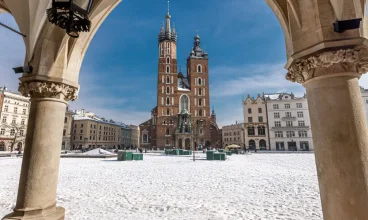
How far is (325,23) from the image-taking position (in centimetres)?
271

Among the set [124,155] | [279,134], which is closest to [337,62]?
[124,155]

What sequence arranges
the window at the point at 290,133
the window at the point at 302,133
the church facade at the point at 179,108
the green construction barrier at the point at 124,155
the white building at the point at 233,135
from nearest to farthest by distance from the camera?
the green construction barrier at the point at 124,155 < the window at the point at 302,133 < the window at the point at 290,133 < the church facade at the point at 179,108 < the white building at the point at 233,135

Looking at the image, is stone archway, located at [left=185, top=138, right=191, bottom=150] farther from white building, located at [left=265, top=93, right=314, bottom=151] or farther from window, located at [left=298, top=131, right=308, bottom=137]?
window, located at [left=298, top=131, right=308, bottom=137]

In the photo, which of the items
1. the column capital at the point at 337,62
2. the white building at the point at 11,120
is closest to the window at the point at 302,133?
the column capital at the point at 337,62

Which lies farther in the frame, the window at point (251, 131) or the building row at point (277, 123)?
the window at point (251, 131)

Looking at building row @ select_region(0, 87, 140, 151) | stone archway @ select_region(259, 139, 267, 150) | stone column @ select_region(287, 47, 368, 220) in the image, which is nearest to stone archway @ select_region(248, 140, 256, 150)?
stone archway @ select_region(259, 139, 267, 150)

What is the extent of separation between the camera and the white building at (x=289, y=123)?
49781 mm

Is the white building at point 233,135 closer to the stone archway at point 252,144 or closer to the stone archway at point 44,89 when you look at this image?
the stone archway at point 252,144

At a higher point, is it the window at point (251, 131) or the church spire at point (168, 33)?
the church spire at point (168, 33)

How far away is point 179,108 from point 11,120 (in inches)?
1741

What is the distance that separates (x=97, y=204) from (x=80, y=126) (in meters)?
70.9

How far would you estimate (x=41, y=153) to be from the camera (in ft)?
12.0

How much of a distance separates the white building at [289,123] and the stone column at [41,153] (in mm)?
54864

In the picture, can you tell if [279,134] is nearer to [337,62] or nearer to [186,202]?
[186,202]
